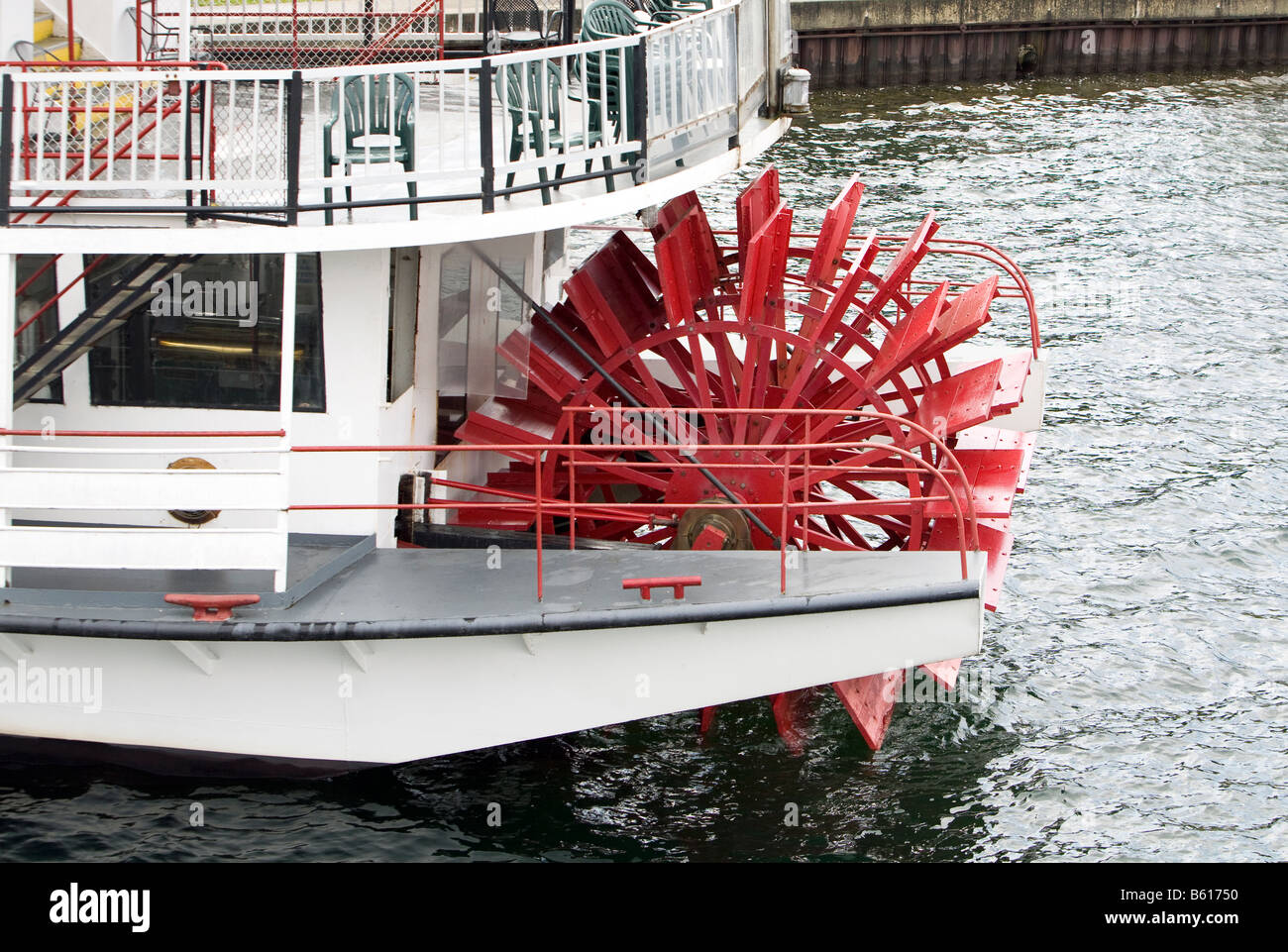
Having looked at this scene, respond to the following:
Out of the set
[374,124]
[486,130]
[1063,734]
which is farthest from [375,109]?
[1063,734]

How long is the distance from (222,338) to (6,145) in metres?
1.61

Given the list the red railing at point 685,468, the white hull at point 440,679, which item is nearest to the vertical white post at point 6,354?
the red railing at point 685,468

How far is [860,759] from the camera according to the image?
11086mm

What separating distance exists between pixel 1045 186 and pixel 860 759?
16.3 metres

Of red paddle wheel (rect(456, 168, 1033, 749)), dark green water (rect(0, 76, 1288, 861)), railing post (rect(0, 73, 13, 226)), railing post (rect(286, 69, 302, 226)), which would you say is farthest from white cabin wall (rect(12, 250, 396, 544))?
dark green water (rect(0, 76, 1288, 861))

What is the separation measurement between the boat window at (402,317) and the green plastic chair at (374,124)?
662 mm

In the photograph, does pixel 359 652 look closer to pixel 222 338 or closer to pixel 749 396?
pixel 222 338

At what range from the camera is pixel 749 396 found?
11.6m

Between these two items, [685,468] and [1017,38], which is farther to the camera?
[1017,38]

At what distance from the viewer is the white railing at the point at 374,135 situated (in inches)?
352

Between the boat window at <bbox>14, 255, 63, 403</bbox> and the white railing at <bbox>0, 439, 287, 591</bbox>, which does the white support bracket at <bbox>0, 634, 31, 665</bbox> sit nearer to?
the white railing at <bbox>0, 439, 287, 591</bbox>

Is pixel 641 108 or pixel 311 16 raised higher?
pixel 311 16

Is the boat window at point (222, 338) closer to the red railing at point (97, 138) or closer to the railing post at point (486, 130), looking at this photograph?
the red railing at point (97, 138)

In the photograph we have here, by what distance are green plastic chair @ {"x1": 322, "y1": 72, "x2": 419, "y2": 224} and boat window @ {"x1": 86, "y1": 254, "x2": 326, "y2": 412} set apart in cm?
65
